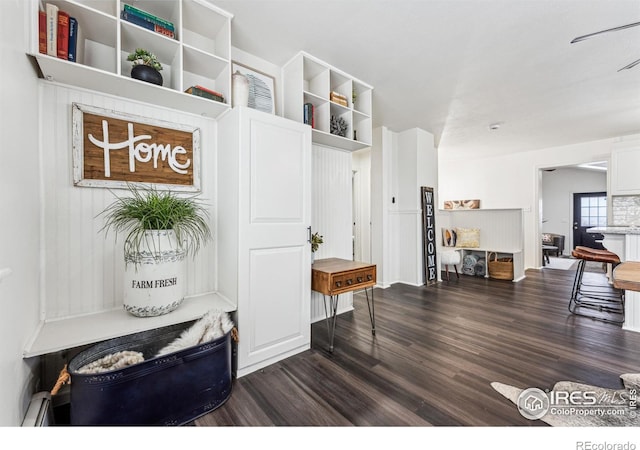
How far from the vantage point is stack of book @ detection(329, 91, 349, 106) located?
2.65m

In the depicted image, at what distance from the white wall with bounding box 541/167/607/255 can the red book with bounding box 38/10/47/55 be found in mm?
10244

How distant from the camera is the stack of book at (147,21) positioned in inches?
63.9

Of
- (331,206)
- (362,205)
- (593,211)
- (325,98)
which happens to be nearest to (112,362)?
(331,206)

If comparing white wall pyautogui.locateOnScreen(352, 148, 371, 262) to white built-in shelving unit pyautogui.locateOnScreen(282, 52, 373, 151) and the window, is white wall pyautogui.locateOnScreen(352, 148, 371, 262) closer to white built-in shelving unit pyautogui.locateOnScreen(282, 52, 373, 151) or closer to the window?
white built-in shelving unit pyautogui.locateOnScreen(282, 52, 373, 151)

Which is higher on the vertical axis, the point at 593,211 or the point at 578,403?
the point at 593,211

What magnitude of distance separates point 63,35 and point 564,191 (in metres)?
11.5

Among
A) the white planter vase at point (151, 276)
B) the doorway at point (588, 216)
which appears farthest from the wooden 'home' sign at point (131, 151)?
the doorway at point (588, 216)

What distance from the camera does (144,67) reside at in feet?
5.41

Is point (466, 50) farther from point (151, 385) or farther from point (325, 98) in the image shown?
point (151, 385)

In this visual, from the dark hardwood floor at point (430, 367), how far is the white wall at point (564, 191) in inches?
272

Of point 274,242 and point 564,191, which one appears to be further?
point 564,191

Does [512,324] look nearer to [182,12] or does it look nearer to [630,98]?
[630,98]

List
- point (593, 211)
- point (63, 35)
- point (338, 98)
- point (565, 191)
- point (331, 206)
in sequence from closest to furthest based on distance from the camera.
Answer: point (63, 35) < point (338, 98) < point (331, 206) < point (593, 211) < point (565, 191)

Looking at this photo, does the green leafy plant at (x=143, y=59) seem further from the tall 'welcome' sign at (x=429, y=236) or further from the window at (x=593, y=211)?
the window at (x=593, y=211)
